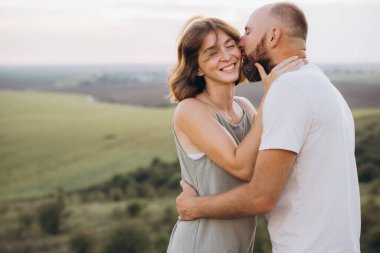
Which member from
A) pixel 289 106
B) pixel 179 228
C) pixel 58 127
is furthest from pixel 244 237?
pixel 58 127

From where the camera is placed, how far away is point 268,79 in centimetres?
250

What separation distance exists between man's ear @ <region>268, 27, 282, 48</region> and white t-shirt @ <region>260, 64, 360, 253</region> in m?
0.30

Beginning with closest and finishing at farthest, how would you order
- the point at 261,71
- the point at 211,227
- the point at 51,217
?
the point at 261,71, the point at 211,227, the point at 51,217

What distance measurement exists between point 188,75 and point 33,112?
80.5 m

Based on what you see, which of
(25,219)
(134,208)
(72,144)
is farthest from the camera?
(72,144)

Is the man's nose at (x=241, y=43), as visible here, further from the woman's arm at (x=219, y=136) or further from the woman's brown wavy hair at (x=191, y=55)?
the woman's arm at (x=219, y=136)

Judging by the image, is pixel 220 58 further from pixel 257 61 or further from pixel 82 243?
pixel 82 243

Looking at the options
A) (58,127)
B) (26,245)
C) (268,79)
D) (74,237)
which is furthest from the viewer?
(58,127)

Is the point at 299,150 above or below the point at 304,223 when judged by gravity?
above

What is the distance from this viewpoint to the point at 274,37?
249 centimetres

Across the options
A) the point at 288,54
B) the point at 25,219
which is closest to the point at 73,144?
the point at 25,219

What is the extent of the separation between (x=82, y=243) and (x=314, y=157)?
1798 centimetres

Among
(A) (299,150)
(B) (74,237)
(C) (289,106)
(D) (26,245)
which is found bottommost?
(D) (26,245)

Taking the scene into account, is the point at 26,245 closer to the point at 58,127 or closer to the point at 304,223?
the point at 304,223
